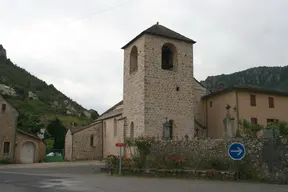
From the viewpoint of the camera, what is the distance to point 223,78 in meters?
85.4

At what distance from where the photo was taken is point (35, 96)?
259 feet

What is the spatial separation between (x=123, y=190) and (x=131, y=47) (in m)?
19.0

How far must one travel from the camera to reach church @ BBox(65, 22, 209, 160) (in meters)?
24.7

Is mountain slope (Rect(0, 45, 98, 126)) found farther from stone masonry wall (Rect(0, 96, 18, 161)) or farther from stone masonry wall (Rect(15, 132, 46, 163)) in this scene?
stone masonry wall (Rect(0, 96, 18, 161))

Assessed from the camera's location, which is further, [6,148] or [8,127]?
[8,127]

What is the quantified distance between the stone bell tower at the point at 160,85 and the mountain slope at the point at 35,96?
42019mm

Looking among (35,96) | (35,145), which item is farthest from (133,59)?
(35,96)

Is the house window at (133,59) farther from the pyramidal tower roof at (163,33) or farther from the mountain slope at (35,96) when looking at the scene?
the mountain slope at (35,96)

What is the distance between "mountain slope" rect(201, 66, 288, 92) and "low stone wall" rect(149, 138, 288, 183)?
196 feet

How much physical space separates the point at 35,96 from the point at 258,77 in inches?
2435

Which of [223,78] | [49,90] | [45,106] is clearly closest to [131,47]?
[45,106]

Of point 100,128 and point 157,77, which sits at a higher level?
point 157,77

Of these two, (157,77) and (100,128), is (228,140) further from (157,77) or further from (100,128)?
(100,128)

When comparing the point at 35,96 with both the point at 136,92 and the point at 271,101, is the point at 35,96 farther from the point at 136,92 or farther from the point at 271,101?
the point at 271,101
